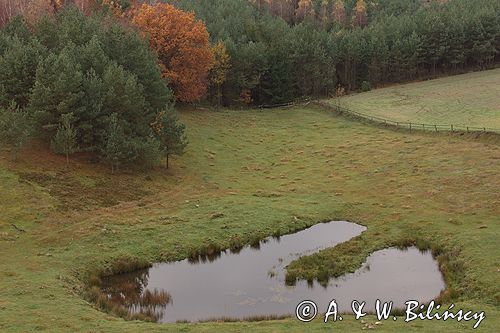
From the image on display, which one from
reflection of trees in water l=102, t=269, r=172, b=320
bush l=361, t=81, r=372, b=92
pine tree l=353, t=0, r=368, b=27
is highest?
pine tree l=353, t=0, r=368, b=27

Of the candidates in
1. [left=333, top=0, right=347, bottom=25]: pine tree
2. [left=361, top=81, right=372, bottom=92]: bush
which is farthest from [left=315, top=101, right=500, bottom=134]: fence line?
[left=333, top=0, right=347, bottom=25]: pine tree

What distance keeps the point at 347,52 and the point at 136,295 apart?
9311 cm

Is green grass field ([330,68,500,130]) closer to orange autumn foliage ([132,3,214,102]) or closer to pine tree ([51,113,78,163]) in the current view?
orange autumn foliage ([132,3,214,102])

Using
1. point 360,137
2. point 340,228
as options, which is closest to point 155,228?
point 340,228

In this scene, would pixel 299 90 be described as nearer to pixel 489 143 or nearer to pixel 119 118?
pixel 489 143

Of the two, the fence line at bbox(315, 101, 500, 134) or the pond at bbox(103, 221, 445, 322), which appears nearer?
the pond at bbox(103, 221, 445, 322)

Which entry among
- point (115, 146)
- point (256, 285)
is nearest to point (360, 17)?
point (115, 146)

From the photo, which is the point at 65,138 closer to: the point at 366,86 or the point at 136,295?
the point at 136,295

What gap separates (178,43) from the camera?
289 feet

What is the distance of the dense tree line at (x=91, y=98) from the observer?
57.8m

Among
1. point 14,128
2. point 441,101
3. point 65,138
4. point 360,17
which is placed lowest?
point 65,138

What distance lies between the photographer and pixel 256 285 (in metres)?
39.0

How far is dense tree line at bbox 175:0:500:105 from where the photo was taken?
106 meters

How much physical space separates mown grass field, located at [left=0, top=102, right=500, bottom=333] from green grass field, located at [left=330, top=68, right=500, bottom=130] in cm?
1061
